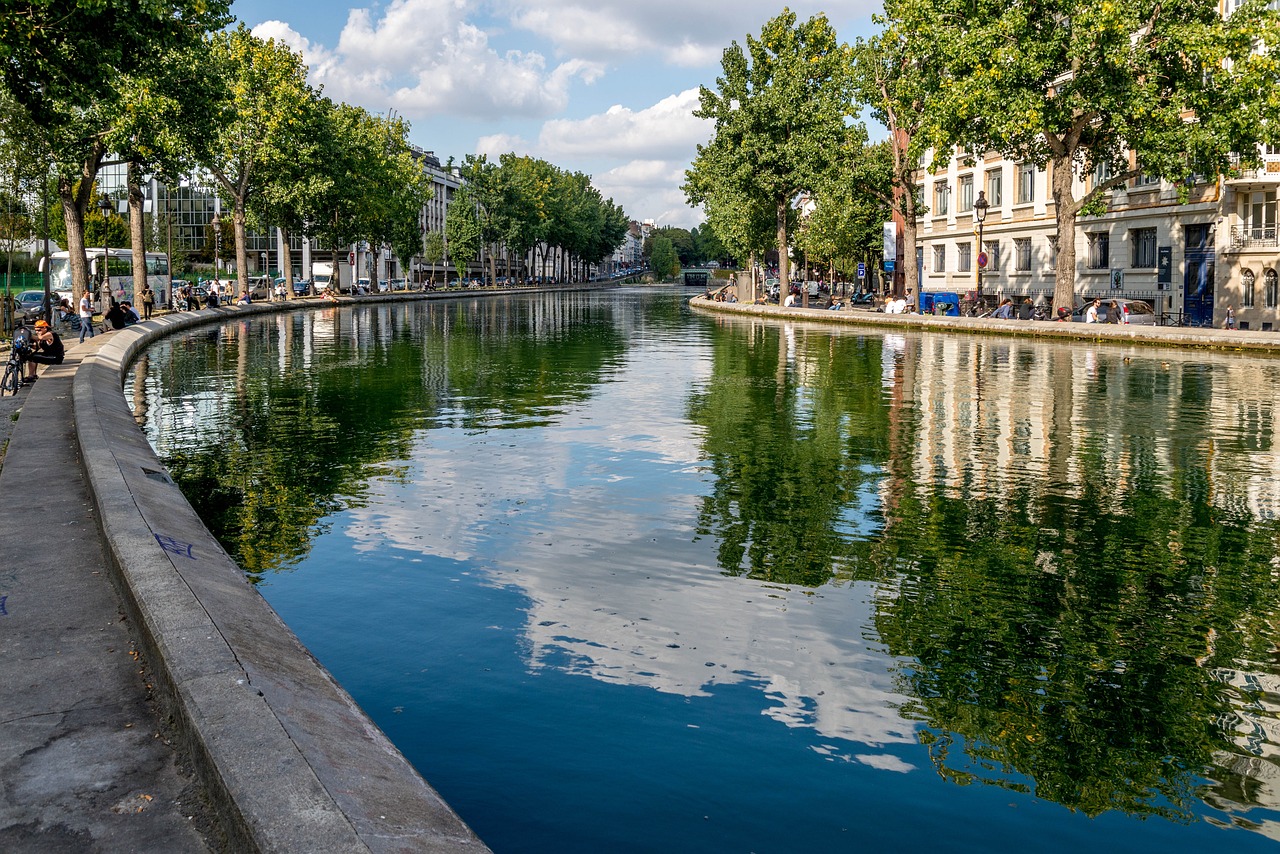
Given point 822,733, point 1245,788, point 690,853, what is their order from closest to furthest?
point 690,853 → point 1245,788 → point 822,733

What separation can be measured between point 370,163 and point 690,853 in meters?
81.4

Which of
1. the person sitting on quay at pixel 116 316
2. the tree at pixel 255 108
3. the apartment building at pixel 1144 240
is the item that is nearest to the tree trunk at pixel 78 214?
the person sitting on quay at pixel 116 316

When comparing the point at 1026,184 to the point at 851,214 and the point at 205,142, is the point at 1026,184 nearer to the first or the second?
the point at 851,214

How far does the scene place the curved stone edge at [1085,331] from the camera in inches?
1309

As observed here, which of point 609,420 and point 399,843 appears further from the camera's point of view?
point 609,420

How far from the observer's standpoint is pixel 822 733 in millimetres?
6133

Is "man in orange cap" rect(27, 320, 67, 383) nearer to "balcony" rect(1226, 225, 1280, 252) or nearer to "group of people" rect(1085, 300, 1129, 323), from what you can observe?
"group of people" rect(1085, 300, 1129, 323)

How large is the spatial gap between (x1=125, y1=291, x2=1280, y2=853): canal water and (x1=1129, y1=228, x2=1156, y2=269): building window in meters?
33.1

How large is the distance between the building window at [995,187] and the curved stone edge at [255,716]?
2295 inches

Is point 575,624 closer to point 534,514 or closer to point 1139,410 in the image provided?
point 534,514

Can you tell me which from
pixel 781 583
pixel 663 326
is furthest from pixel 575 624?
pixel 663 326

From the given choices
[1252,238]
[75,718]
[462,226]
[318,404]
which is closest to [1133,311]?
[1252,238]

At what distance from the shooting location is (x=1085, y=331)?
125 ft

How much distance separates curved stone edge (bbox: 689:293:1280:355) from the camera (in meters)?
33.2
